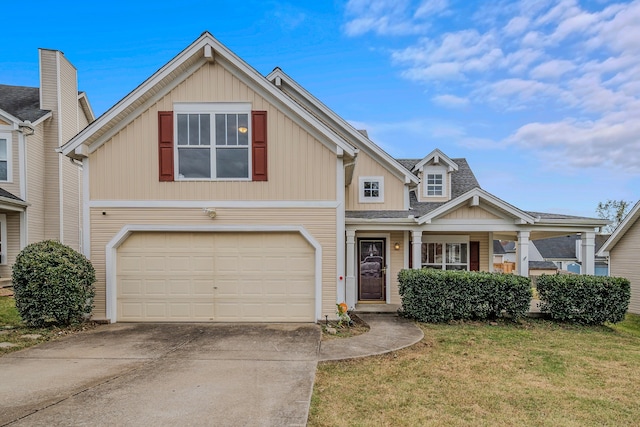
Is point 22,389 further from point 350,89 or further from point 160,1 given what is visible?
point 350,89

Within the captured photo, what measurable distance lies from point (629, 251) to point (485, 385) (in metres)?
14.4

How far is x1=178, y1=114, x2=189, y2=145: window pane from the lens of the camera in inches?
342

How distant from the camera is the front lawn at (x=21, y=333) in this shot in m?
6.67

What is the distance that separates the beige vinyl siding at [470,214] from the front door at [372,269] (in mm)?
2519

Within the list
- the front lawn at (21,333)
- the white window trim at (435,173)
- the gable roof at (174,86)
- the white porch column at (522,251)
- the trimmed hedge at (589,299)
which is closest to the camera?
the front lawn at (21,333)

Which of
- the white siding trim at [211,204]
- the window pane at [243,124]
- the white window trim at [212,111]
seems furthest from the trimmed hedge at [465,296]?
the window pane at [243,124]

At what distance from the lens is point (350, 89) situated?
19.6m

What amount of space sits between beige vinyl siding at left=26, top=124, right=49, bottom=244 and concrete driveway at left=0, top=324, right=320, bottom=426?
910cm

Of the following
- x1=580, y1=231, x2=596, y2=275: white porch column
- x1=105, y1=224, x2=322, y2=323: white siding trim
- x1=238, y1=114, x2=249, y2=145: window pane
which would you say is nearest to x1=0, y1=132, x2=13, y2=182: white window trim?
x1=105, y1=224, x2=322, y2=323: white siding trim

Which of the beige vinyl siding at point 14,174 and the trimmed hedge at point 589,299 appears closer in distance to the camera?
the trimmed hedge at point 589,299

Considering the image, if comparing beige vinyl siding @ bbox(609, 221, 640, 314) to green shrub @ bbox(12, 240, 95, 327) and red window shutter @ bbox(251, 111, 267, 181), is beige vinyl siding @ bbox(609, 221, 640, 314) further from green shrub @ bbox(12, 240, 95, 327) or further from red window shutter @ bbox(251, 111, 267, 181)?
green shrub @ bbox(12, 240, 95, 327)

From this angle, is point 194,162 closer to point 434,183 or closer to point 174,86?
point 174,86

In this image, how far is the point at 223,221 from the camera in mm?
8648

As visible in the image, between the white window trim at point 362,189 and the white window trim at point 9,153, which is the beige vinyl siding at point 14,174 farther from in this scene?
the white window trim at point 362,189
